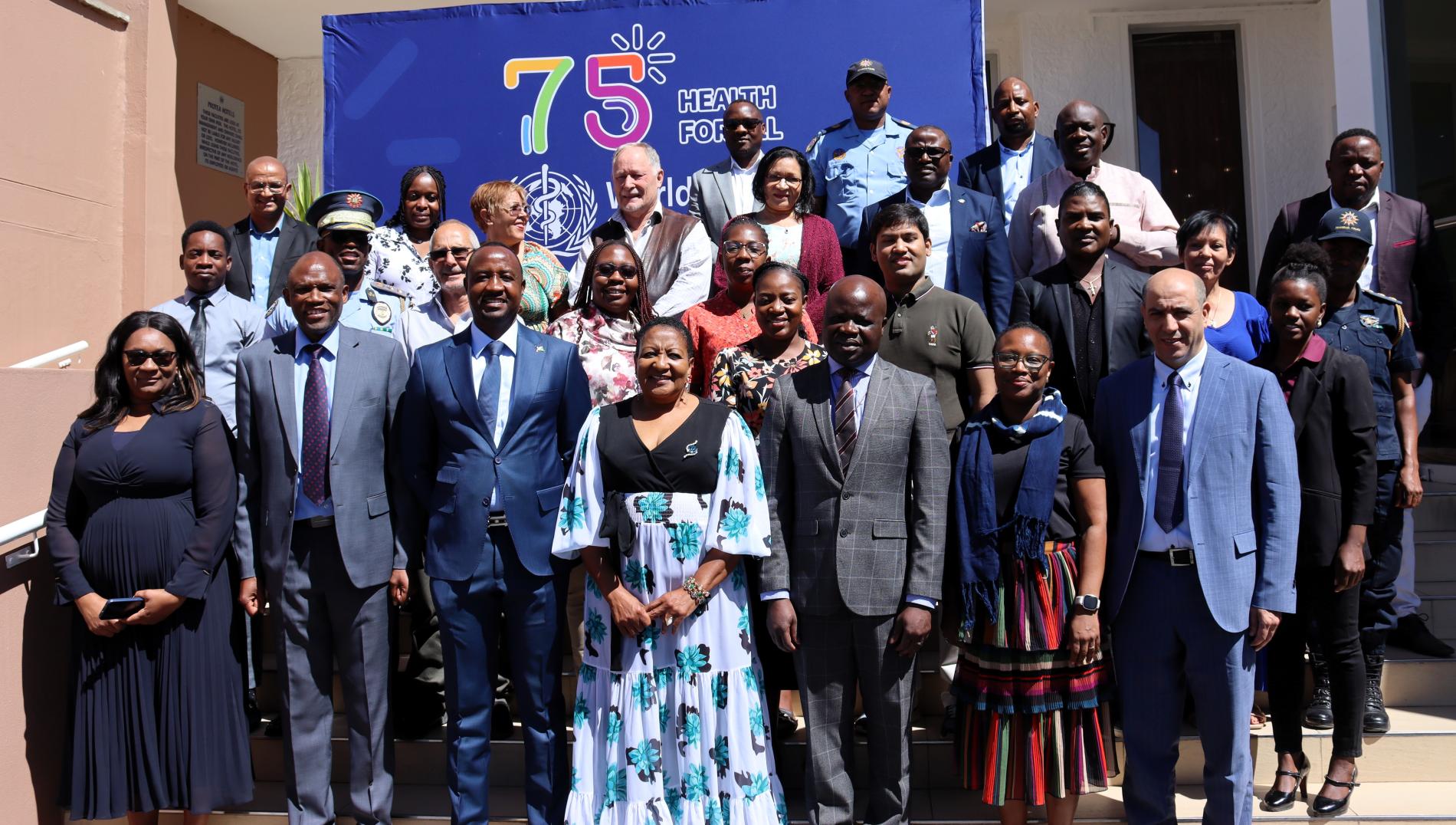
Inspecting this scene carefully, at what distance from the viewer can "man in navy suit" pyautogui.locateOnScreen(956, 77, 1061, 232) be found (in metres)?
5.96

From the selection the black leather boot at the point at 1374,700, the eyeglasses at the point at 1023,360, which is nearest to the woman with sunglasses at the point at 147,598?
the eyeglasses at the point at 1023,360

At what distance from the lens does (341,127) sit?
7.91 meters

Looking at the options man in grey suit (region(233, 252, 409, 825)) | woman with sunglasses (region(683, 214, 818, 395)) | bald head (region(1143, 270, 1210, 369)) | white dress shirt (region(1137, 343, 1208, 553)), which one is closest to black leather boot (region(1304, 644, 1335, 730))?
white dress shirt (region(1137, 343, 1208, 553))

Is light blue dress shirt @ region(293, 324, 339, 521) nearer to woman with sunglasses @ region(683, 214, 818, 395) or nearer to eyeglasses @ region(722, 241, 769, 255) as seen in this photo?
woman with sunglasses @ region(683, 214, 818, 395)

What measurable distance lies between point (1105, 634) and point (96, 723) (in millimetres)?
3788

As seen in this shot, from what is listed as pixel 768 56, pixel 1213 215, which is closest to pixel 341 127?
pixel 768 56

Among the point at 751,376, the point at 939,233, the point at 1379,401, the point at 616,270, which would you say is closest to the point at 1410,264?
the point at 1379,401

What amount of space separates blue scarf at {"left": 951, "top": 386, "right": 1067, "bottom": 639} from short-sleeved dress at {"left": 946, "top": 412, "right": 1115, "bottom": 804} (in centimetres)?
3

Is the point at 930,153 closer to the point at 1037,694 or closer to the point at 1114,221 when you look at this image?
the point at 1114,221

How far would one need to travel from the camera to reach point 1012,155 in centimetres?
604

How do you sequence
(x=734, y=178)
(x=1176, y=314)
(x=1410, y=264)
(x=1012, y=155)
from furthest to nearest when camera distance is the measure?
(x=1012, y=155), (x=734, y=178), (x=1410, y=264), (x=1176, y=314)

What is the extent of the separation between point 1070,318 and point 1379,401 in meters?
1.36

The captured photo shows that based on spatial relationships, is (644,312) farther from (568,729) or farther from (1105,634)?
(1105,634)

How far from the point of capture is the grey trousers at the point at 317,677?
13.4 ft
